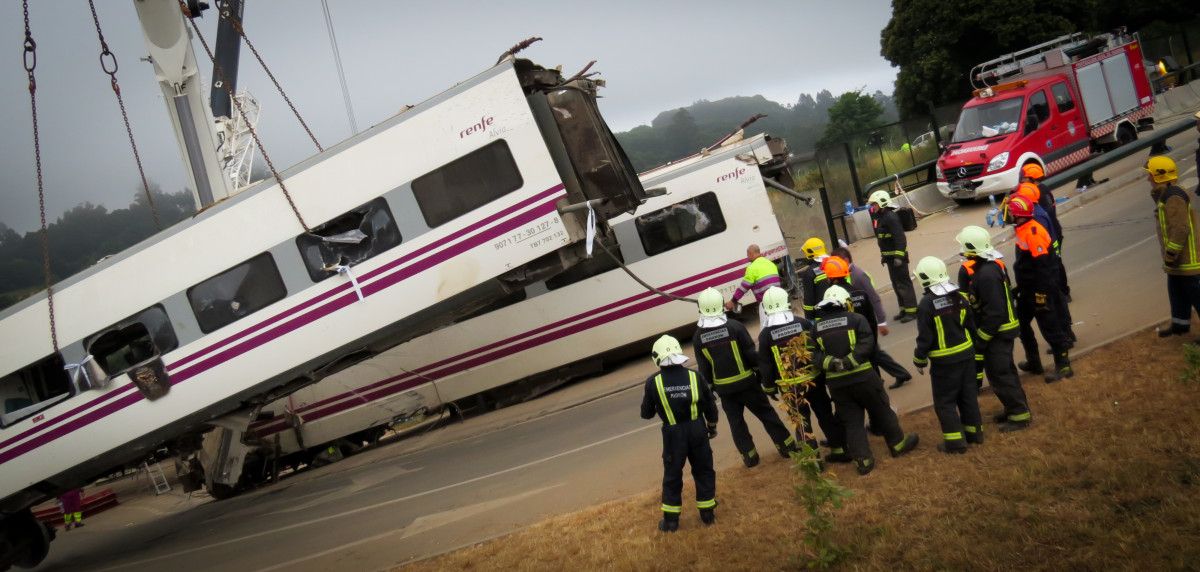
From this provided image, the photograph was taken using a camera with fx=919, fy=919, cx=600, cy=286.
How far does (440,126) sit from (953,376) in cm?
686

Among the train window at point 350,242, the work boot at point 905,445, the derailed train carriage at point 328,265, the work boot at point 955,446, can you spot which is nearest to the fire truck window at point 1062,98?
the derailed train carriage at point 328,265

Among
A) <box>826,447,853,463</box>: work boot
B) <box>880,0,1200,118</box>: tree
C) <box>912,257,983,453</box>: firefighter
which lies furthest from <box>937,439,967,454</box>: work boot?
<box>880,0,1200,118</box>: tree

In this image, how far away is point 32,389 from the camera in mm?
12617

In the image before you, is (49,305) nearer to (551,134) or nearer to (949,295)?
(551,134)

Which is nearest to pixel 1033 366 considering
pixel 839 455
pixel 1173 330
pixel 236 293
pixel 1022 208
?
pixel 1173 330

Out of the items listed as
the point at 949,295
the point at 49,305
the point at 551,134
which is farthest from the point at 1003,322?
the point at 49,305

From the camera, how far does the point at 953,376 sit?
774cm

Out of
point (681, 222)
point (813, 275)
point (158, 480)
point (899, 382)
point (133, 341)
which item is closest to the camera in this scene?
point (899, 382)

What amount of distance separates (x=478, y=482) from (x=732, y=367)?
15.2ft

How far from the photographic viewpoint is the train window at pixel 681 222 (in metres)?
15.6

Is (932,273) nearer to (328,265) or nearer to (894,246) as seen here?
(894,246)

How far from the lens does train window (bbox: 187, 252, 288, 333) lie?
1174 centimetres

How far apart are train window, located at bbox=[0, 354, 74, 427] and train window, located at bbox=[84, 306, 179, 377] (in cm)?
63

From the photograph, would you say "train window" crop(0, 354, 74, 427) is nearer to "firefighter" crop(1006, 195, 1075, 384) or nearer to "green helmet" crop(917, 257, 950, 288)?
"green helmet" crop(917, 257, 950, 288)
